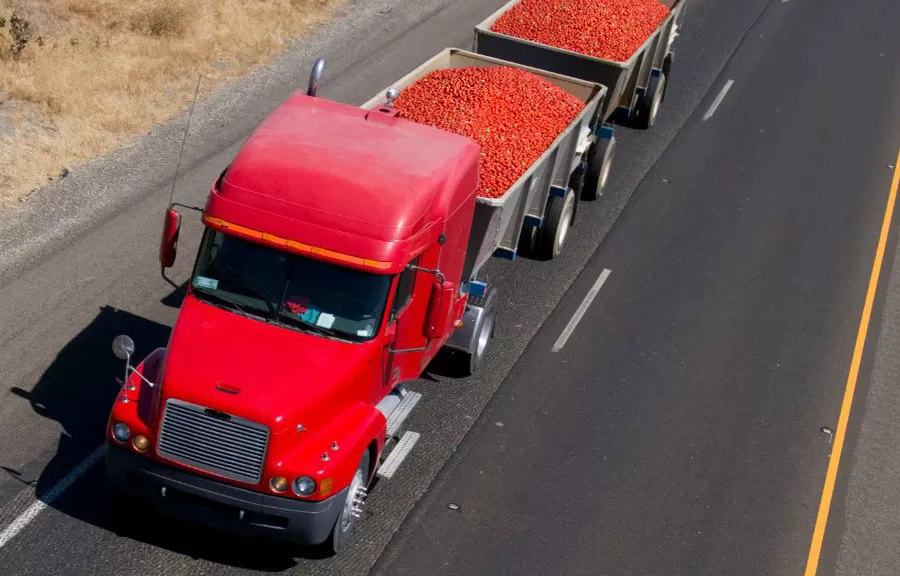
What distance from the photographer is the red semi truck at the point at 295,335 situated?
32.6 ft

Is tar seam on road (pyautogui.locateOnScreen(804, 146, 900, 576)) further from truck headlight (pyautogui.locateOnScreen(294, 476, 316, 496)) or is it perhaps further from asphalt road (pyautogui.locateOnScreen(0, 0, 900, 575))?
truck headlight (pyautogui.locateOnScreen(294, 476, 316, 496))

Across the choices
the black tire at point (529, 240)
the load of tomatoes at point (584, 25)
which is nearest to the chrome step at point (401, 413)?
the black tire at point (529, 240)

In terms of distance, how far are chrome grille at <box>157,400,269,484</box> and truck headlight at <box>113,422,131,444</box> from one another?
344 millimetres

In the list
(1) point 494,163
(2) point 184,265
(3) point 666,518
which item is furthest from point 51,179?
(3) point 666,518

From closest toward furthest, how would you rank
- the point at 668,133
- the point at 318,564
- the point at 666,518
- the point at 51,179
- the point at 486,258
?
the point at 318,564, the point at 666,518, the point at 486,258, the point at 51,179, the point at 668,133

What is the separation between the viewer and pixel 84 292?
14.5 metres

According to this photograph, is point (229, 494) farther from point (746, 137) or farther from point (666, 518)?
point (746, 137)

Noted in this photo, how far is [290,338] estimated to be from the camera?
10.4 m

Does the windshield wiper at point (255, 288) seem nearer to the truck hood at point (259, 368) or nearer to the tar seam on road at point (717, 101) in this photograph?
the truck hood at point (259, 368)

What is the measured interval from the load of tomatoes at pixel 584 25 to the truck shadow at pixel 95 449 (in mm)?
7977

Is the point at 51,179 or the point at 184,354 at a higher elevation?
the point at 184,354

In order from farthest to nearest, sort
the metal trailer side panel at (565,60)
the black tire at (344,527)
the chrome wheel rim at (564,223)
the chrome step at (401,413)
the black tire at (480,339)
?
1. the metal trailer side panel at (565,60)
2. the chrome wheel rim at (564,223)
3. the black tire at (480,339)
4. the chrome step at (401,413)
5. the black tire at (344,527)

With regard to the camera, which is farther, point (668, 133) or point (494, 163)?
point (668, 133)

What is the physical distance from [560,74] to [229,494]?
9739 millimetres
